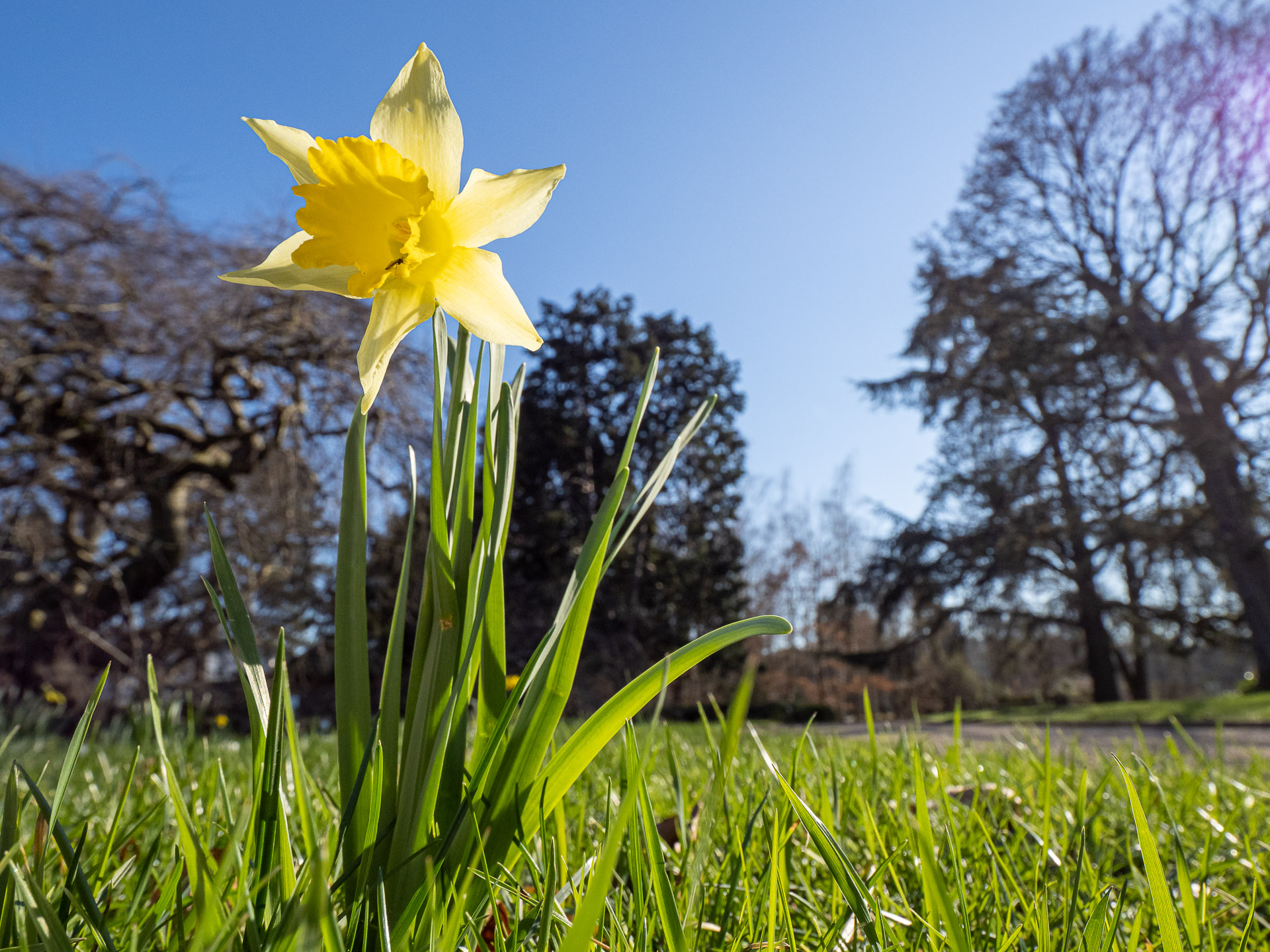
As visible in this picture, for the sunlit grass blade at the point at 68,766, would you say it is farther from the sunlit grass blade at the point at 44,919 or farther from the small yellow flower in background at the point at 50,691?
the small yellow flower in background at the point at 50,691

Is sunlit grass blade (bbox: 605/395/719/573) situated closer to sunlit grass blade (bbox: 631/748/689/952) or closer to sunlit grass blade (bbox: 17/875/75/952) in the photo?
sunlit grass blade (bbox: 631/748/689/952)

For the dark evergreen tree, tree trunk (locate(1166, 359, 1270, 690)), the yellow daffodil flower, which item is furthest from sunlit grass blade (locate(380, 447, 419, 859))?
tree trunk (locate(1166, 359, 1270, 690))

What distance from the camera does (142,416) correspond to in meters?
6.58

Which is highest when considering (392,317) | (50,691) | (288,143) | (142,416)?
(142,416)

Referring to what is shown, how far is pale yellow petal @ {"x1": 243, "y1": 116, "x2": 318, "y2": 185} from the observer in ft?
1.71

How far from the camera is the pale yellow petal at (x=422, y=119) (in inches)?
20.3

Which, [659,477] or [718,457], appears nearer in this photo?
[659,477]

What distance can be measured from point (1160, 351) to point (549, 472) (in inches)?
377

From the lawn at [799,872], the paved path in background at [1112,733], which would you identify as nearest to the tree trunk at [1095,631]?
the paved path in background at [1112,733]

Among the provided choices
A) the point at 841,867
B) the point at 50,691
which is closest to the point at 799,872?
the point at 841,867

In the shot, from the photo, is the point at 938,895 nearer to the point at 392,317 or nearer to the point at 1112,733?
the point at 392,317

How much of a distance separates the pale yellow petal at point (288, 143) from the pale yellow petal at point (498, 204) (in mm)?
112

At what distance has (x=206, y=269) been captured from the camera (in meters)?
6.10

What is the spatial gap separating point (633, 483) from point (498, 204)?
10813 mm
